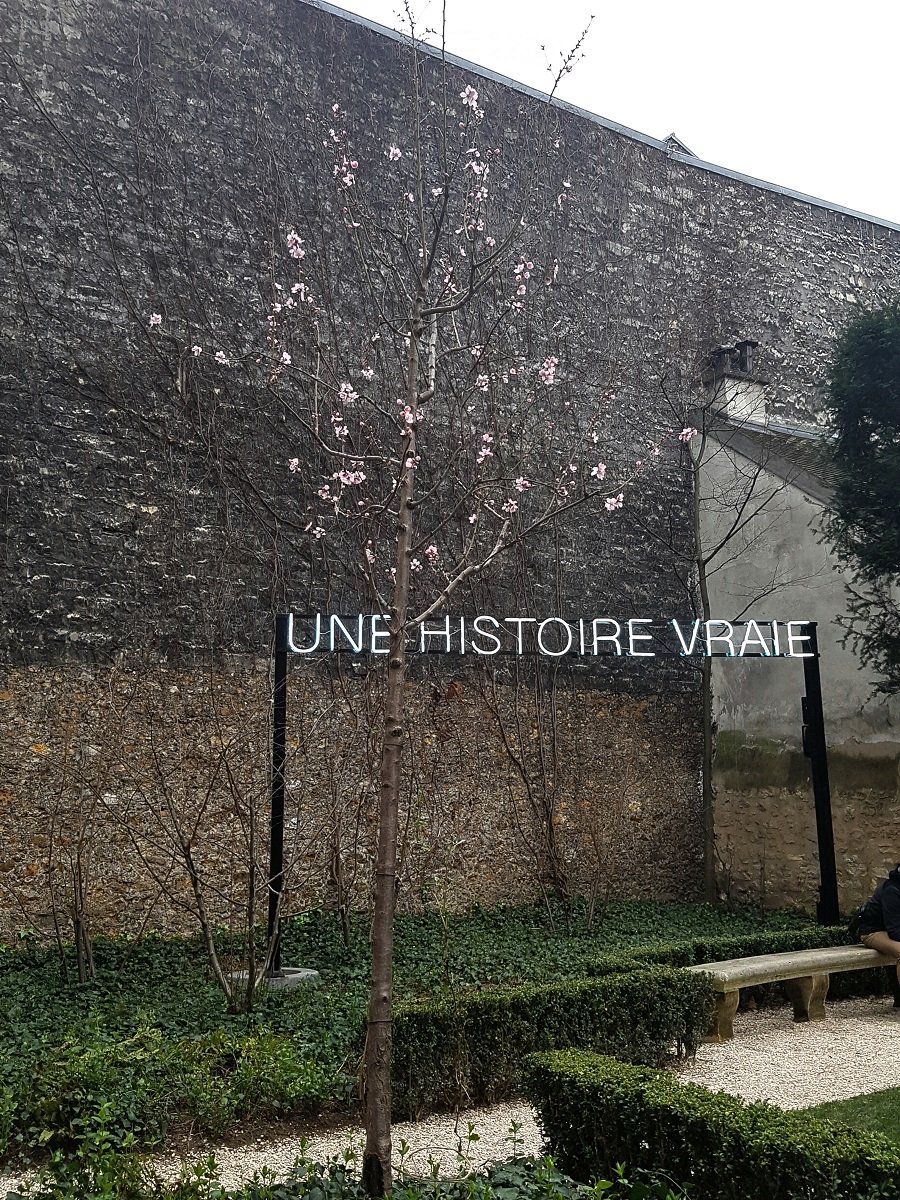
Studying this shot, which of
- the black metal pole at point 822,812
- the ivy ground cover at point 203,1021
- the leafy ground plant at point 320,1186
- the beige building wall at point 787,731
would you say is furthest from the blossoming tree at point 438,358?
the leafy ground plant at point 320,1186

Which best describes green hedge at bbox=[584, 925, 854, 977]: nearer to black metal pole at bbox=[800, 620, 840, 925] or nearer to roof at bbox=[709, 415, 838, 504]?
black metal pole at bbox=[800, 620, 840, 925]

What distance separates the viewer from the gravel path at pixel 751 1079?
4.23 meters

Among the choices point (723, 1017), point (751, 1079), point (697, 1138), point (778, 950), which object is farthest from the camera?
point (778, 950)

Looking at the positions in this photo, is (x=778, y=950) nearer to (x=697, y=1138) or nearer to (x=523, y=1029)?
(x=523, y=1029)

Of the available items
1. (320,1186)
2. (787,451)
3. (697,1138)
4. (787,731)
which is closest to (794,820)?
(787,731)

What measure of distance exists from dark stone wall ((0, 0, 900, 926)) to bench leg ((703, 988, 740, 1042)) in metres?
3.88

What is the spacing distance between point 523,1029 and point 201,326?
236 inches

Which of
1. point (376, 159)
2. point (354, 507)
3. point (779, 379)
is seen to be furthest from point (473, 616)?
point (779, 379)

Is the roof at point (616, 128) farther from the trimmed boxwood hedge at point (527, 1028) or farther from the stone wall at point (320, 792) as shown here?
the trimmed boxwood hedge at point (527, 1028)

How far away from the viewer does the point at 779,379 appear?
40.0 feet

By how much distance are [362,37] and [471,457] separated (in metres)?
3.96

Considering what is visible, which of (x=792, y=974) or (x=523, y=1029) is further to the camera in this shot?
(x=792, y=974)

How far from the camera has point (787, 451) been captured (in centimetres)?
1070

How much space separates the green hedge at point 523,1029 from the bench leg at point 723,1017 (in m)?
0.25
